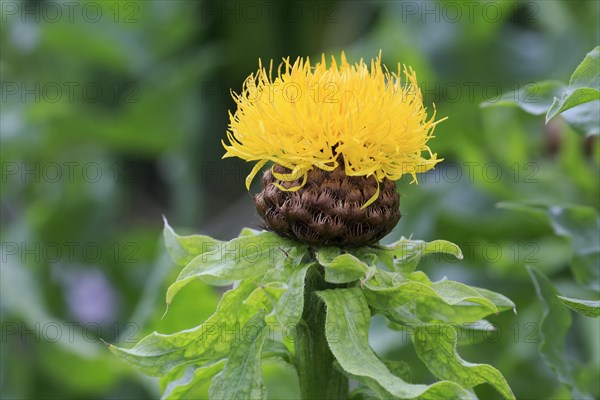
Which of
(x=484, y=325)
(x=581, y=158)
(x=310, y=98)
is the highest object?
(x=310, y=98)

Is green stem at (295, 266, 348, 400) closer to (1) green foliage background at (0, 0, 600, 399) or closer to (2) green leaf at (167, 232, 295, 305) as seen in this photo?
(2) green leaf at (167, 232, 295, 305)

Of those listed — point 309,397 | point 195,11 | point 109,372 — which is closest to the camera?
point 309,397

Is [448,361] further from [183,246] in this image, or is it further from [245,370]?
[183,246]

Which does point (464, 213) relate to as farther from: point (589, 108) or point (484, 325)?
point (484, 325)

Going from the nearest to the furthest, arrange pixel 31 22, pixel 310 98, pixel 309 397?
pixel 310 98 < pixel 309 397 < pixel 31 22

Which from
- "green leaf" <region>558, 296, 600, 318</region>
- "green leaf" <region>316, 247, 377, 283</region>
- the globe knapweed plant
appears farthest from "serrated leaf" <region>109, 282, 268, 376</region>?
"green leaf" <region>558, 296, 600, 318</region>

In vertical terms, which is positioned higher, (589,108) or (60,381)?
(589,108)

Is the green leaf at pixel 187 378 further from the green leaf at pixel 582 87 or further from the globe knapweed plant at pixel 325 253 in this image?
the green leaf at pixel 582 87

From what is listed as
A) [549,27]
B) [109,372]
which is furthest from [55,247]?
[549,27]
